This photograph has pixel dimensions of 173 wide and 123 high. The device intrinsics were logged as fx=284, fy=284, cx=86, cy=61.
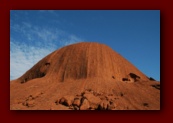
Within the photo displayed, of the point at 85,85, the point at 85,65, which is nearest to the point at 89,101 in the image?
the point at 85,85

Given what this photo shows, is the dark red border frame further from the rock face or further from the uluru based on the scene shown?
the rock face

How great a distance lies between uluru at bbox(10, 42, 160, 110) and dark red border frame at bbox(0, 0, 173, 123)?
3.07 ft

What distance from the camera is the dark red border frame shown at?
983 centimetres

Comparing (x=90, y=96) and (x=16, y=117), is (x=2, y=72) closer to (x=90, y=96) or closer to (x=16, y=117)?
(x=16, y=117)

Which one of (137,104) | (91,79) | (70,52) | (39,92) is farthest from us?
(70,52)

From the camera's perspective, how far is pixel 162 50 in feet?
32.7

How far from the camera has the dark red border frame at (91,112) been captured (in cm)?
983

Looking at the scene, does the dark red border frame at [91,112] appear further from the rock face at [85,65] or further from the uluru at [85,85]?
the rock face at [85,65]

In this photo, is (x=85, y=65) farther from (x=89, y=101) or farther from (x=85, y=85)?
(x=89, y=101)

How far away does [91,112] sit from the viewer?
32.9 ft

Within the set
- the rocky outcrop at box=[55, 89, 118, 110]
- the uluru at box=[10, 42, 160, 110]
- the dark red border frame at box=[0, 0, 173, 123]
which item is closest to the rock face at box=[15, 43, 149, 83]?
the uluru at box=[10, 42, 160, 110]

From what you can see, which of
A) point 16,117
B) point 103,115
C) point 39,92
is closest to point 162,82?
point 103,115

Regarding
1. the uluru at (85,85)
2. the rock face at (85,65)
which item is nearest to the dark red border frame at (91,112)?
the uluru at (85,85)

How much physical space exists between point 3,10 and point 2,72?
2.23 m
